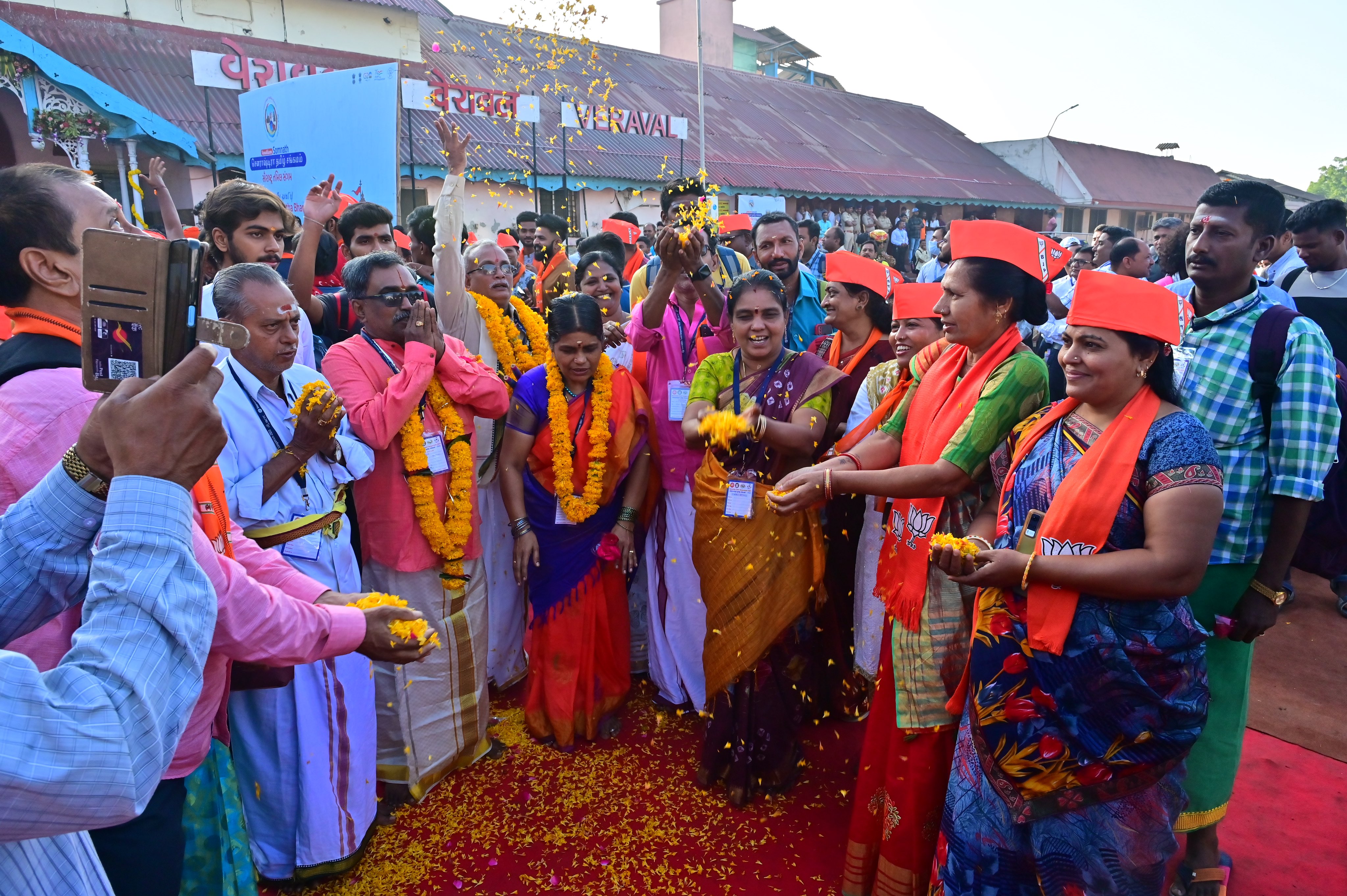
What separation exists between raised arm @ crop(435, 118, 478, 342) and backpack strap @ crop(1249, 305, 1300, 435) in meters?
3.45

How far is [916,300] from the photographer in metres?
3.47

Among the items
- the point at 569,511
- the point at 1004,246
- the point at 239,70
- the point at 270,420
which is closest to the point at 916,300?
the point at 1004,246

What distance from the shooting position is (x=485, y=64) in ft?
60.4

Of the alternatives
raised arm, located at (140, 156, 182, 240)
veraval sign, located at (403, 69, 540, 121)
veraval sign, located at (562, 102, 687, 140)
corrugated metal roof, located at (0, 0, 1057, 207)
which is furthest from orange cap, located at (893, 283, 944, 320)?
veraval sign, located at (562, 102, 687, 140)

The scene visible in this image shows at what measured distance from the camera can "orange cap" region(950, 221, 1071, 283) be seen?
2.54 m

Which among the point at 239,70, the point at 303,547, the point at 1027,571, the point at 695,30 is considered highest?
the point at 695,30

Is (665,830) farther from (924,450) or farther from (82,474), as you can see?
(82,474)

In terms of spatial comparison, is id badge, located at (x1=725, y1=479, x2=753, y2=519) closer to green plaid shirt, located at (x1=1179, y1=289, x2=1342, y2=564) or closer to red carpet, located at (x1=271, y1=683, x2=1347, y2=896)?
red carpet, located at (x1=271, y1=683, x2=1347, y2=896)

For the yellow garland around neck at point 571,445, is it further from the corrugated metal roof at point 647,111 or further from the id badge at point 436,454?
the corrugated metal roof at point 647,111

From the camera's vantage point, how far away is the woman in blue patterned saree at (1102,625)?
1.99 meters

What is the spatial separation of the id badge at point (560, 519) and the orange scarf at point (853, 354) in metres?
1.54

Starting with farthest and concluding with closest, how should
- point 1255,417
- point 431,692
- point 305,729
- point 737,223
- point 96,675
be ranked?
point 737,223, point 431,692, point 305,729, point 1255,417, point 96,675

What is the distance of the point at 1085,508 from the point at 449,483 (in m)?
2.63

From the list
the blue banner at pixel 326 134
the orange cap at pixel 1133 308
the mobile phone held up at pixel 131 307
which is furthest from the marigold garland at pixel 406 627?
the blue banner at pixel 326 134
